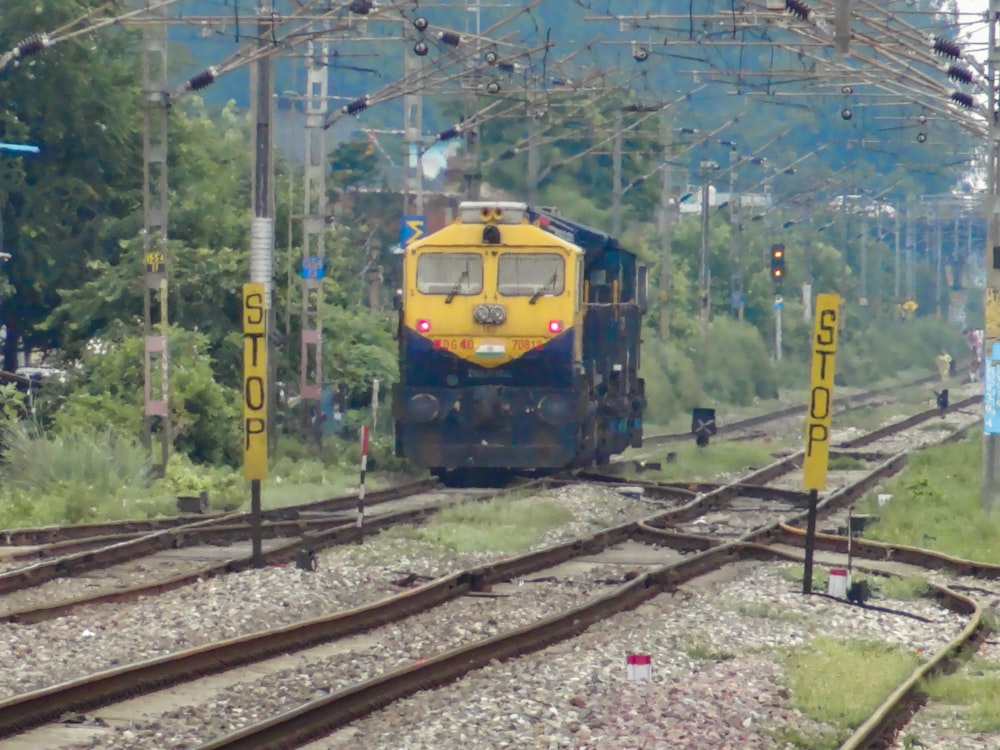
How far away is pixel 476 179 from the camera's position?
37469 millimetres

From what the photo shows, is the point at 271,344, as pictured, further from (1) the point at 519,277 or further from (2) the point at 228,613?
(2) the point at 228,613

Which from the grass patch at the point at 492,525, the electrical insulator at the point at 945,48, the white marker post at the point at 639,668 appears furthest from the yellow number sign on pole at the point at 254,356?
the electrical insulator at the point at 945,48

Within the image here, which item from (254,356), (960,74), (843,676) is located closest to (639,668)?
(843,676)

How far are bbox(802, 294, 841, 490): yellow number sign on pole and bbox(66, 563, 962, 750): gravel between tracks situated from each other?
1.12 meters

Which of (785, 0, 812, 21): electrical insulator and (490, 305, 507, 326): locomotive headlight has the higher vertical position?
(785, 0, 812, 21): electrical insulator

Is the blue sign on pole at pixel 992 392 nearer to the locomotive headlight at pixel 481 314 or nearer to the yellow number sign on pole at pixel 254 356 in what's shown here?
the locomotive headlight at pixel 481 314

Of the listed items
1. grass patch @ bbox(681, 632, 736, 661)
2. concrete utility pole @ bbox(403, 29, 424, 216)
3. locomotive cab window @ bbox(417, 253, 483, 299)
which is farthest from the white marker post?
concrete utility pole @ bbox(403, 29, 424, 216)

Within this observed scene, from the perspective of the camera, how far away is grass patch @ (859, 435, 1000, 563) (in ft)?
61.5

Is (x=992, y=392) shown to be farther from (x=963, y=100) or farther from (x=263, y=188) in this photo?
(x=263, y=188)

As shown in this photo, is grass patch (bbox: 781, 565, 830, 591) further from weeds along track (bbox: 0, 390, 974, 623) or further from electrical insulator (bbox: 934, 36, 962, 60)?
electrical insulator (bbox: 934, 36, 962, 60)

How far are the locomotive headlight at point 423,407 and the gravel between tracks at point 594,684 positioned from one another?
8.62 meters

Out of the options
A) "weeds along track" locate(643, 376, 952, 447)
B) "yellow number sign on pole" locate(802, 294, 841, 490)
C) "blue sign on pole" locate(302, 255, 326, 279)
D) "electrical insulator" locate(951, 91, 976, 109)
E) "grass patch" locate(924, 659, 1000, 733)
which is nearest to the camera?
"grass patch" locate(924, 659, 1000, 733)

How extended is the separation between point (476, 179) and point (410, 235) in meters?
6.49

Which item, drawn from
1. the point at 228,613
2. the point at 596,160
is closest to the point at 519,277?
the point at 228,613
